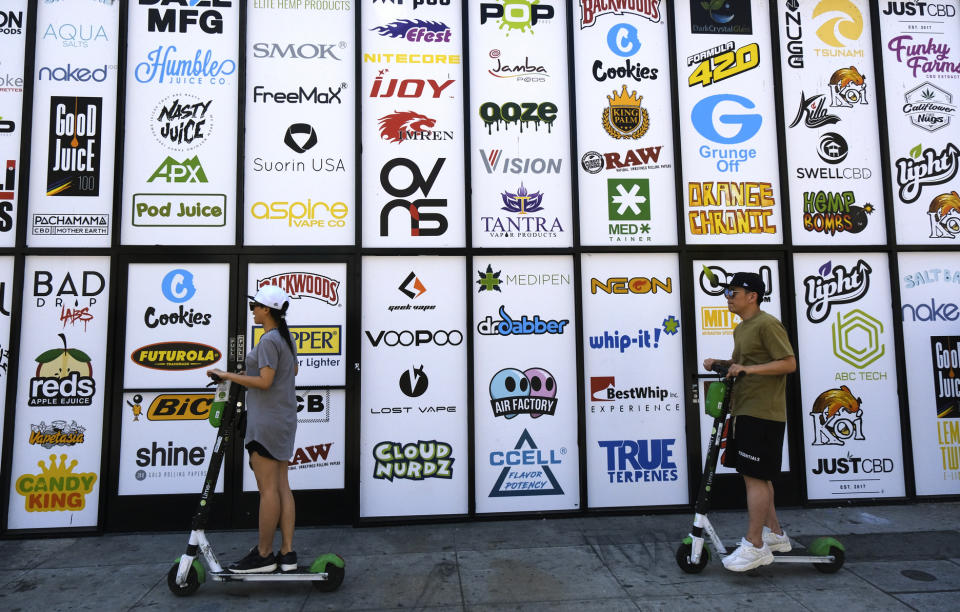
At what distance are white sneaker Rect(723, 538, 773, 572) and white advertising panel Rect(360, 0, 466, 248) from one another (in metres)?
3.57

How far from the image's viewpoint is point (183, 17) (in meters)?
5.84

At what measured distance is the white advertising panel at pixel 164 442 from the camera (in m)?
5.35

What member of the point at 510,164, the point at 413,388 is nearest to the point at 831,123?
the point at 510,164

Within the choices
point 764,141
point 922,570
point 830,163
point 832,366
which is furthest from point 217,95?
point 922,570

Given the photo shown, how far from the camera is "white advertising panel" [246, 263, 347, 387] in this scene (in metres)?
5.53

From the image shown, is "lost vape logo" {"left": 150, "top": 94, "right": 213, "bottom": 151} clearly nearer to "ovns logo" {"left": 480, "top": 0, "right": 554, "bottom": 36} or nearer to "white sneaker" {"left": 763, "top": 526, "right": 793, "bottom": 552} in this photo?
"ovns logo" {"left": 480, "top": 0, "right": 554, "bottom": 36}

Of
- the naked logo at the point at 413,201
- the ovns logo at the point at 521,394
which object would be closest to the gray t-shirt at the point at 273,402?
the naked logo at the point at 413,201

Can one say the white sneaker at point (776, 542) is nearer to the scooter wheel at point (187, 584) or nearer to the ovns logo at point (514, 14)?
the scooter wheel at point (187, 584)

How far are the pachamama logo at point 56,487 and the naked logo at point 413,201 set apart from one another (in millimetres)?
3608

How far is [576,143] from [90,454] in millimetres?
5597

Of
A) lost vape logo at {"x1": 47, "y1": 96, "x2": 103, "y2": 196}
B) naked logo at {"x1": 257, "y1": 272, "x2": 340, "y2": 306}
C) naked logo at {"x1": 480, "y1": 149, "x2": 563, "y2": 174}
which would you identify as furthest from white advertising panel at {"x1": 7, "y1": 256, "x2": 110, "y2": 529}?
naked logo at {"x1": 480, "y1": 149, "x2": 563, "y2": 174}

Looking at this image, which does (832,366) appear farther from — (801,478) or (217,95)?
(217,95)

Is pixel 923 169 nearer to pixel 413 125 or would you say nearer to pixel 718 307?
pixel 718 307

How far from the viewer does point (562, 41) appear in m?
6.12
